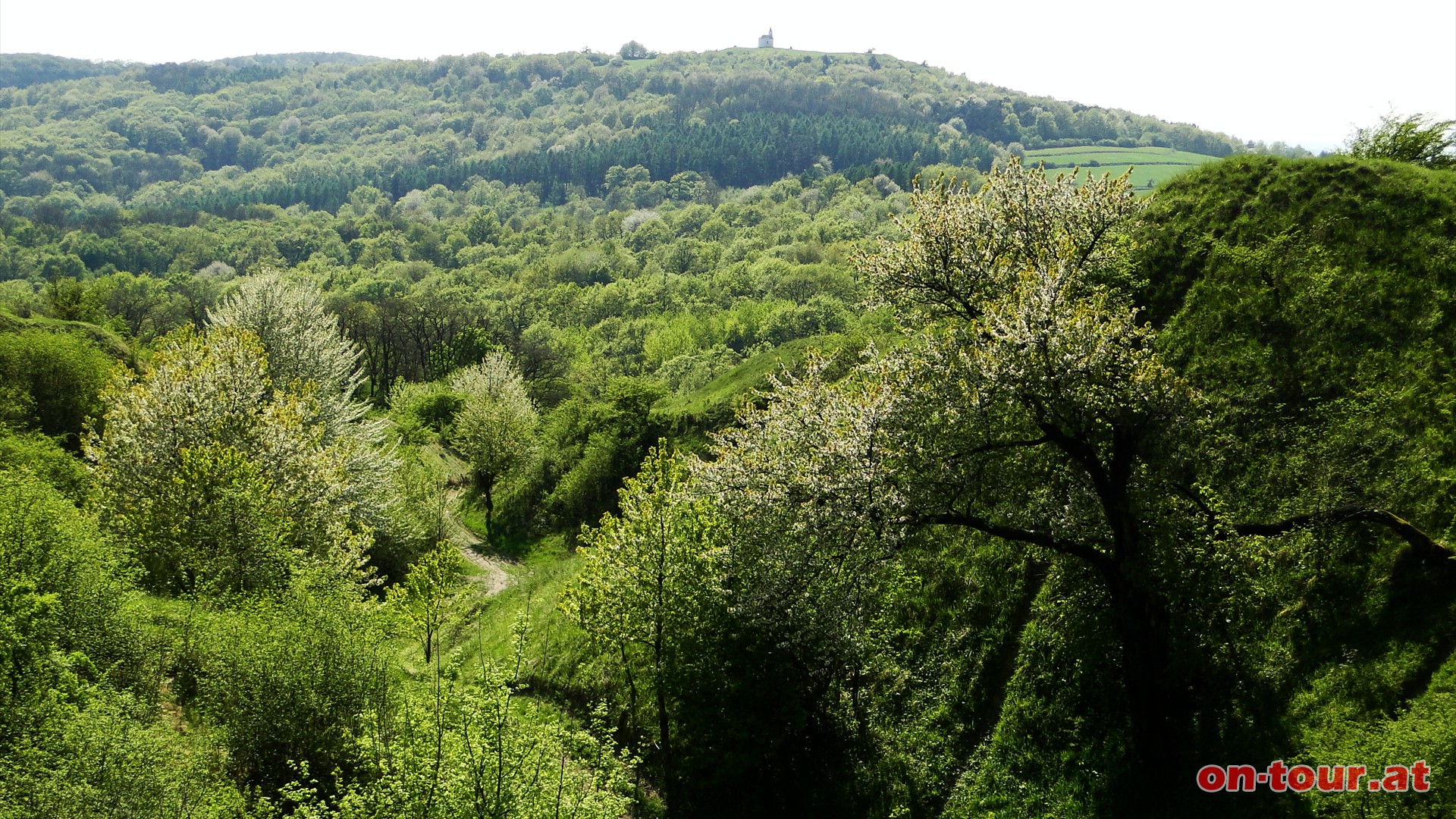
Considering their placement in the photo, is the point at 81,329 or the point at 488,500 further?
the point at 488,500

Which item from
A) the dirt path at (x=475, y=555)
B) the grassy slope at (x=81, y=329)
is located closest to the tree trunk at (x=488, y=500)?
the dirt path at (x=475, y=555)

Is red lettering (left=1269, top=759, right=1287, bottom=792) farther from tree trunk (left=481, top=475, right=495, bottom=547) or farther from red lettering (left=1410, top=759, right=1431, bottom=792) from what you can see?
tree trunk (left=481, top=475, right=495, bottom=547)

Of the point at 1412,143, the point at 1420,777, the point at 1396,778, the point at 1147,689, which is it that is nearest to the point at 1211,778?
the point at 1147,689

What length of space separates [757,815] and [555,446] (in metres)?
37.4

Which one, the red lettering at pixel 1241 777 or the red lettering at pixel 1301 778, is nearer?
the red lettering at pixel 1301 778

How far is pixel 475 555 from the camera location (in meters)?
51.1

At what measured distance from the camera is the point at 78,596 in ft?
71.5

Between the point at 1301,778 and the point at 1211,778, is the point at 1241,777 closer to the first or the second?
the point at 1211,778

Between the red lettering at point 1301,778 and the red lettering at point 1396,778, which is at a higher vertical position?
the red lettering at point 1396,778

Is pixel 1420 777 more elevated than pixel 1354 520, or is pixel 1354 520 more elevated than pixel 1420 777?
pixel 1354 520

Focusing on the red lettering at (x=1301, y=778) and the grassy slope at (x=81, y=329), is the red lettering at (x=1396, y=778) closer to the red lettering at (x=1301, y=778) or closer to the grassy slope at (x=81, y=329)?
the red lettering at (x=1301, y=778)

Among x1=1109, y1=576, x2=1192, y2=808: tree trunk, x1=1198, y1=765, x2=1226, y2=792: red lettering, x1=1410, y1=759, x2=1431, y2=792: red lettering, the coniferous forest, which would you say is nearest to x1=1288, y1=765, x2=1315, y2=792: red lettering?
the coniferous forest

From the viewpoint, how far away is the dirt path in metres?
44.2

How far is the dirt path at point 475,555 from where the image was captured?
44209 mm
